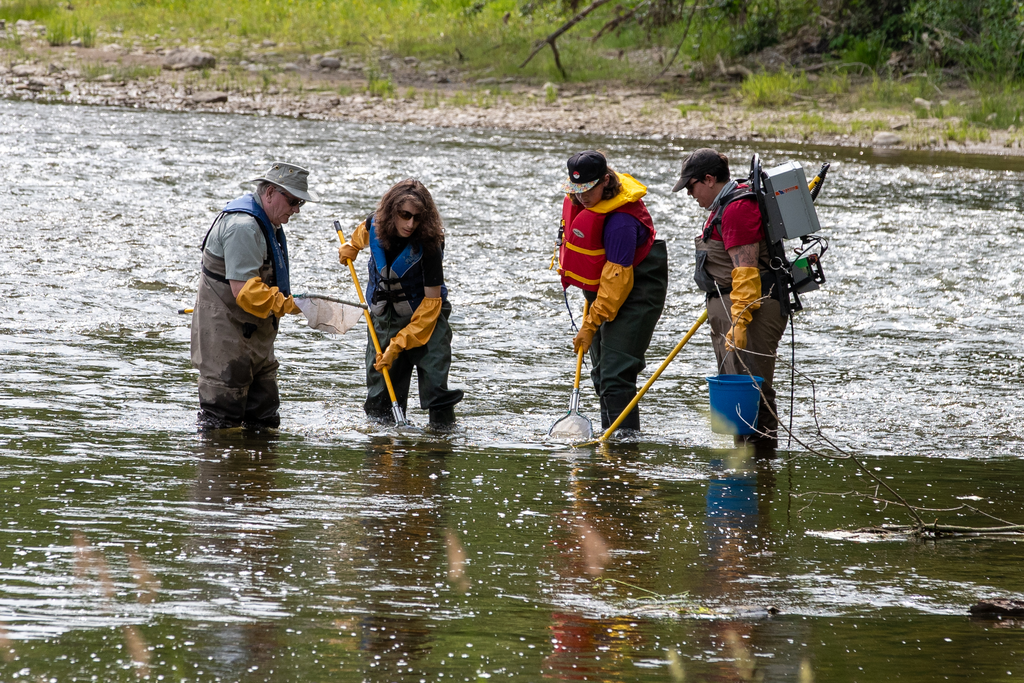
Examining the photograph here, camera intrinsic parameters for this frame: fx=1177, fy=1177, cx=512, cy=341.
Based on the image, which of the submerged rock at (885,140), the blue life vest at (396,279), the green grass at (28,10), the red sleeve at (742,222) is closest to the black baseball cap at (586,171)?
the red sleeve at (742,222)

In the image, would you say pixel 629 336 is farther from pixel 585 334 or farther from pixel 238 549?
pixel 238 549

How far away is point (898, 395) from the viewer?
788cm

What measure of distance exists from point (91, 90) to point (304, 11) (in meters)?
7.39

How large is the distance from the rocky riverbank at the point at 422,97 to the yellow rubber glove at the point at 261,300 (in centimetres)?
1497

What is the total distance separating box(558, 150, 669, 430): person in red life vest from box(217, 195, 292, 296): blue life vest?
4.90 ft

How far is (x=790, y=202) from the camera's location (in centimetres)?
579

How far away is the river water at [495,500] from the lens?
11.9 ft

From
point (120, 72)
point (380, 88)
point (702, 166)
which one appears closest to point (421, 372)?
point (702, 166)

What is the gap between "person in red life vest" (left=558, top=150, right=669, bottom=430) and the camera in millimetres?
6109

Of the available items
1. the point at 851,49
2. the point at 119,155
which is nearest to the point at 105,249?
the point at 119,155

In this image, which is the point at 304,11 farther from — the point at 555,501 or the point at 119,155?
A: the point at 555,501

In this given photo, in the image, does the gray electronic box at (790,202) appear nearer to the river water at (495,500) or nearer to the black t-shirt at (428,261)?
the river water at (495,500)

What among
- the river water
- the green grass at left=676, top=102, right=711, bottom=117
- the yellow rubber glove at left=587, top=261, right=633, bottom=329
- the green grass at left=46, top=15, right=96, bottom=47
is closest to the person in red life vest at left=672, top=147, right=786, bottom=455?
the yellow rubber glove at left=587, top=261, right=633, bottom=329

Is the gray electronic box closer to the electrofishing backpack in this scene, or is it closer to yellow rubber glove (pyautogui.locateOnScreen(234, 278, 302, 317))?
the electrofishing backpack
